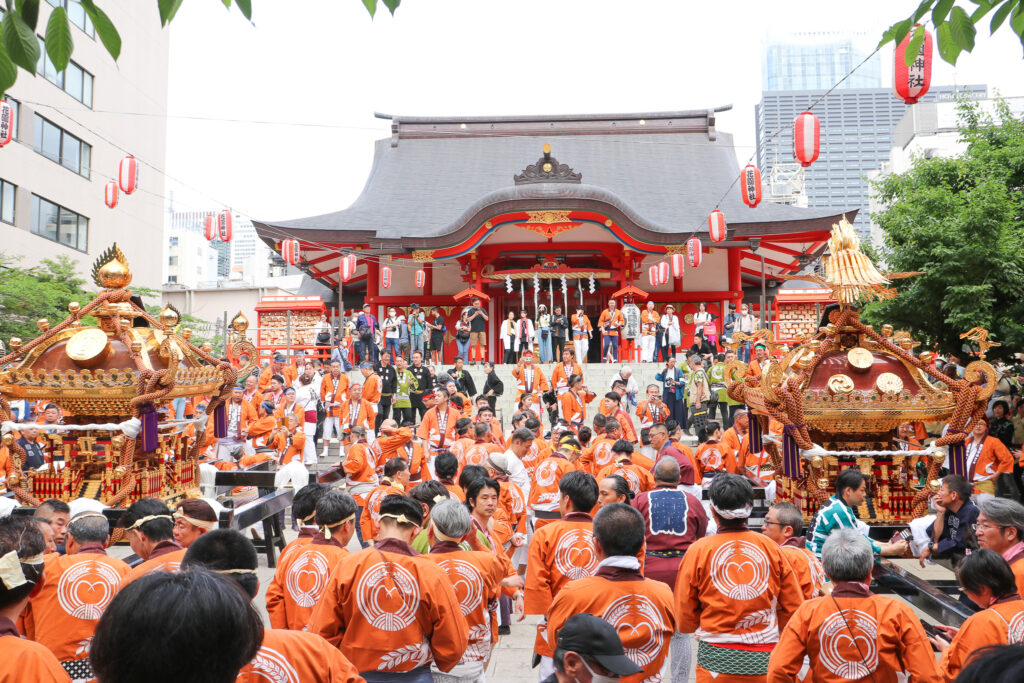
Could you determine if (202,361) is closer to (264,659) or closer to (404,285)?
(264,659)

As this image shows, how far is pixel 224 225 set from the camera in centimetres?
1623

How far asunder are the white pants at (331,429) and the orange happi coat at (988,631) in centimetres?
1072

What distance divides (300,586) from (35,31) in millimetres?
2540

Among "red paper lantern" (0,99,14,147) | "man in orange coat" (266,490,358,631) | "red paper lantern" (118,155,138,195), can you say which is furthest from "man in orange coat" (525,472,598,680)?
"red paper lantern" (118,155,138,195)

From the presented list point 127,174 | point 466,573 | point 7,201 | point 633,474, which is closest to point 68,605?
point 466,573

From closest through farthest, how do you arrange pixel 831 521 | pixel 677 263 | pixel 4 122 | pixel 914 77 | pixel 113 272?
1. pixel 831 521
2. pixel 113 272
3. pixel 914 77
4. pixel 4 122
5. pixel 677 263

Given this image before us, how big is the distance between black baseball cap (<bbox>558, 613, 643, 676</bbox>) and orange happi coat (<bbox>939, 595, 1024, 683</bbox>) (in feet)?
4.59

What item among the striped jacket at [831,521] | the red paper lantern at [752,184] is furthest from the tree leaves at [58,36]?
the red paper lantern at [752,184]

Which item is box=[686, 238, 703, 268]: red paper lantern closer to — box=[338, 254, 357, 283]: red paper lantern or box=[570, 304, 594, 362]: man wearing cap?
box=[570, 304, 594, 362]: man wearing cap

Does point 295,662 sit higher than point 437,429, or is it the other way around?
point 437,429

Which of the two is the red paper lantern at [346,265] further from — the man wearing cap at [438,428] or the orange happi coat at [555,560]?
the orange happi coat at [555,560]

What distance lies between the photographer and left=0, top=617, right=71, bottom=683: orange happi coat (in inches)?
82.2

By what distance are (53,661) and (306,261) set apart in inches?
795

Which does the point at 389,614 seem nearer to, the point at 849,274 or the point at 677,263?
the point at 849,274
